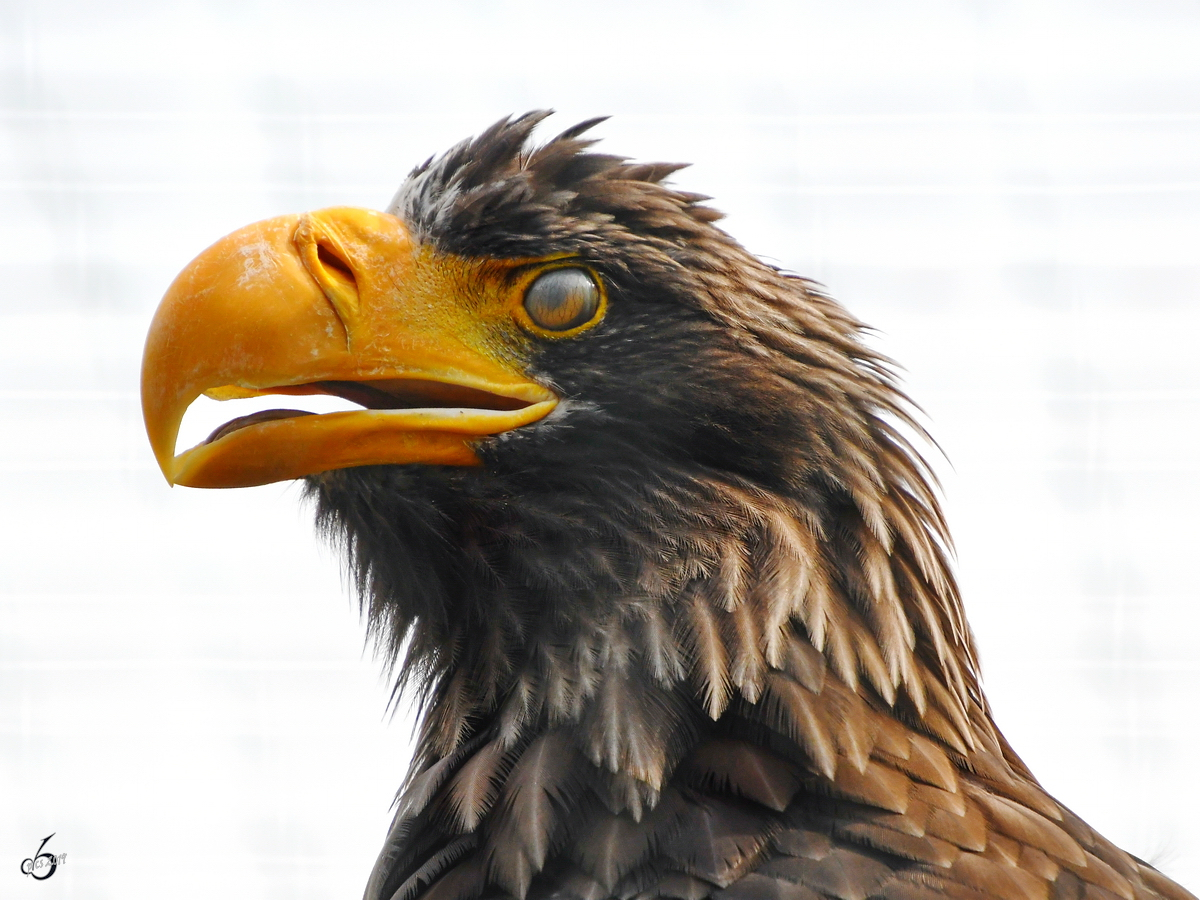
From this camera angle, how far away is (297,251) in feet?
4.88

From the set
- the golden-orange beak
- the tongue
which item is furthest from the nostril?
the tongue

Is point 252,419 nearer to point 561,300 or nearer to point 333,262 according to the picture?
point 333,262

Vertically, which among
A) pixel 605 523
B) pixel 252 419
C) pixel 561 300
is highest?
pixel 561 300

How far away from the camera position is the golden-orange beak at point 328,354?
143cm

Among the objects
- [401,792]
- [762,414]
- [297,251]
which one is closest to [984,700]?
[762,414]

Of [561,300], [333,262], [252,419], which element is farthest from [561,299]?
[252,419]

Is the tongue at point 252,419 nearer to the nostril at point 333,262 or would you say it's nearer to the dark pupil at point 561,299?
the nostril at point 333,262

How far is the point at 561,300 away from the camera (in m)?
1.55

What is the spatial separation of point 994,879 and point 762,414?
0.61 meters

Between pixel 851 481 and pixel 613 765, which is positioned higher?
pixel 851 481

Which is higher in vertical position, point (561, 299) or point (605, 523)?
point (561, 299)

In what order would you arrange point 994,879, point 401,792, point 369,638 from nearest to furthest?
point 994,879
point 401,792
point 369,638

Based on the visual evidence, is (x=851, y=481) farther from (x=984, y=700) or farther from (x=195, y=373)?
(x=195, y=373)

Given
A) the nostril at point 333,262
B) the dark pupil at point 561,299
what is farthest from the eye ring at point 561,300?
the nostril at point 333,262
